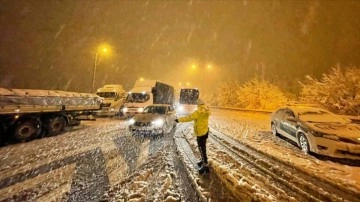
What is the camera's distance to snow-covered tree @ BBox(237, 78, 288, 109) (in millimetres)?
29766

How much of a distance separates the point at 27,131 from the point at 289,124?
37.2ft

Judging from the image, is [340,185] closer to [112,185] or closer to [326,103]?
[112,185]

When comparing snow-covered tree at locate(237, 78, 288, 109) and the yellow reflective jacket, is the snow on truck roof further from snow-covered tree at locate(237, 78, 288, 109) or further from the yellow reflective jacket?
snow-covered tree at locate(237, 78, 288, 109)

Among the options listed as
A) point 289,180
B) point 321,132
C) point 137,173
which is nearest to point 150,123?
point 137,173

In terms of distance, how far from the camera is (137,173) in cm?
591

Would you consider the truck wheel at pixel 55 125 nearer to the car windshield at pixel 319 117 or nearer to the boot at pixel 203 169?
the boot at pixel 203 169

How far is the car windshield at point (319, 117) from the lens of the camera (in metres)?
8.76

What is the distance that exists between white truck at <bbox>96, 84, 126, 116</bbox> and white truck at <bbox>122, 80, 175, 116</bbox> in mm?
1924

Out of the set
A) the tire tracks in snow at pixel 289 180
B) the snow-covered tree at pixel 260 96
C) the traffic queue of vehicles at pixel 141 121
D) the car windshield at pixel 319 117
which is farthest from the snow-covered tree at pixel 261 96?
the tire tracks in snow at pixel 289 180

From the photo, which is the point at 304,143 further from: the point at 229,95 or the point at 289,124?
the point at 229,95

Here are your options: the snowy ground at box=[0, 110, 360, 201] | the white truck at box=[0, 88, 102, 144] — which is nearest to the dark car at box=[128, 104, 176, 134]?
the snowy ground at box=[0, 110, 360, 201]

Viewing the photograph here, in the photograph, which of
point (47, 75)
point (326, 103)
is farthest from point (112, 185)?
point (47, 75)

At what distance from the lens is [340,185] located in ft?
17.5

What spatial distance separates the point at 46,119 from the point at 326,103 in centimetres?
1905
